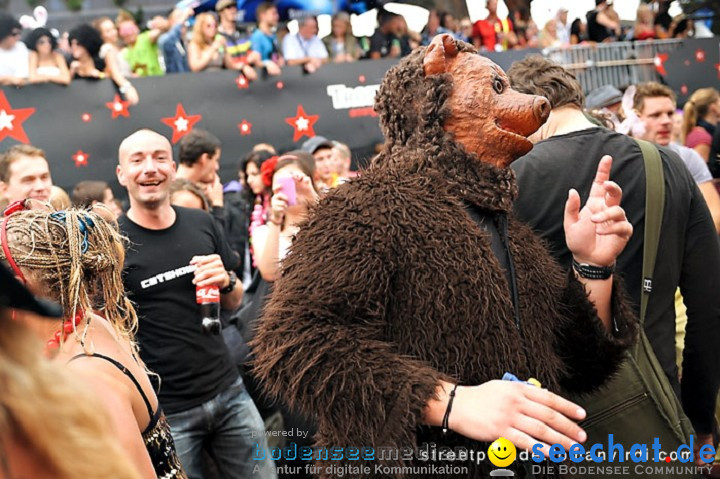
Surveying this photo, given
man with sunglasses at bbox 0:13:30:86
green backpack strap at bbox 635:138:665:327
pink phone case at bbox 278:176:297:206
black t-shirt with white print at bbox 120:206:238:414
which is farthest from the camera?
man with sunglasses at bbox 0:13:30:86

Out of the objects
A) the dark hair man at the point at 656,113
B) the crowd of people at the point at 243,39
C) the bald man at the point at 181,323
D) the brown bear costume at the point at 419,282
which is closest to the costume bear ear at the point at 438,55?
the brown bear costume at the point at 419,282

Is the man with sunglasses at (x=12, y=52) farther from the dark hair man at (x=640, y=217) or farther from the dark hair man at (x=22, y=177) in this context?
the dark hair man at (x=640, y=217)

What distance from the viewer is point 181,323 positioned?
13.5 ft

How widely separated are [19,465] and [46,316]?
20 cm

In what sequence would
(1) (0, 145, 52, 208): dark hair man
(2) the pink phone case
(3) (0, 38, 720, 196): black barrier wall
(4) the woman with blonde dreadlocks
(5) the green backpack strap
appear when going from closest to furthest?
(4) the woman with blonde dreadlocks
(5) the green backpack strap
(1) (0, 145, 52, 208): dark hair man
(2) the pink phone case
(3) (0, 38, 720, 196): black barrier wall

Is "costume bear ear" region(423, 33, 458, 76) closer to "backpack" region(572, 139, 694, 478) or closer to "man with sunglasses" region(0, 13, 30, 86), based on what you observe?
"backpack" region(572, 139, 694, 478)

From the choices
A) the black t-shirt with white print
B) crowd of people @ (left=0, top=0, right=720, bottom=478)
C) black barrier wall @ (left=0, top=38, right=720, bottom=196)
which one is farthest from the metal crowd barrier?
the black t-shirt with white print

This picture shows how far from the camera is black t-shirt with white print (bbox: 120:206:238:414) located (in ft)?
13.3

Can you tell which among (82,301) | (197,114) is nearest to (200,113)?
(197,114)

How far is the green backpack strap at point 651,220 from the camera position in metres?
2.96

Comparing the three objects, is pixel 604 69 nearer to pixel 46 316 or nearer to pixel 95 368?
pixel 95 368

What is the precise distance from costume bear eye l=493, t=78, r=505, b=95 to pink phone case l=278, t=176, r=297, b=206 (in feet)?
7.40

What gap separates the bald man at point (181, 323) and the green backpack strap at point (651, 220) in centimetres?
193

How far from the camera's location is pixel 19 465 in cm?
113
